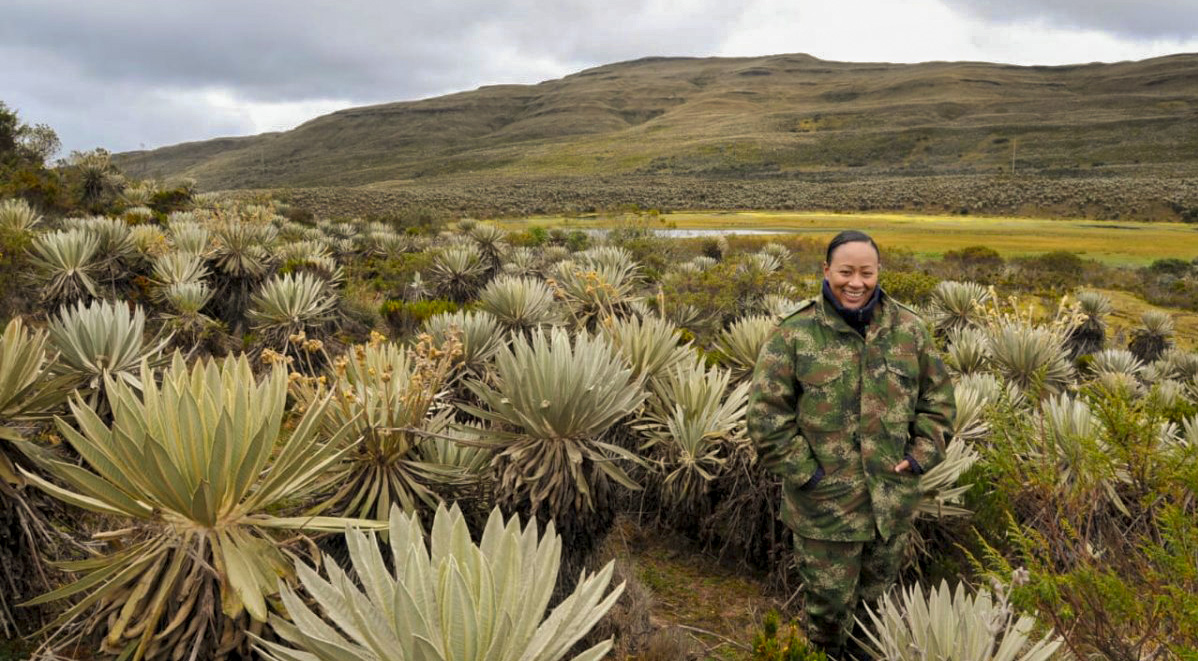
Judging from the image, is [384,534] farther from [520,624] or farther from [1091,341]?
[1091,341]

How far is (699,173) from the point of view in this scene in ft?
213

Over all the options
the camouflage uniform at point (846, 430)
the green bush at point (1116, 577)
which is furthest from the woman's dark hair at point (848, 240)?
the green bush at point (1116, 577)

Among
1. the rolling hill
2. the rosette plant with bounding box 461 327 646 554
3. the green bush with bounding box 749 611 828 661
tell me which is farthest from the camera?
the rolling hill

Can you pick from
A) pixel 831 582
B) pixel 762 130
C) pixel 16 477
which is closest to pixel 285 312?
pixel 16 477

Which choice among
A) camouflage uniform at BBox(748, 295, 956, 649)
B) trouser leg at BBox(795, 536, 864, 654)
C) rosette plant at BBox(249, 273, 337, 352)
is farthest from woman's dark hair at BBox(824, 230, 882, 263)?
rosette plant at BBox(249, 273, 337, 352)

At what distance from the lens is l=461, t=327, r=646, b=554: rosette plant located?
2.82 m

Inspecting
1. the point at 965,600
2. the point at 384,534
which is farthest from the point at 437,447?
the point at 965,600

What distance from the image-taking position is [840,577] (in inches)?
103

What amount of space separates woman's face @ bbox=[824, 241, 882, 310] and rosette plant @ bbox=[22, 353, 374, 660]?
1951mm

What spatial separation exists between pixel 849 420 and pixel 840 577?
0.63 m

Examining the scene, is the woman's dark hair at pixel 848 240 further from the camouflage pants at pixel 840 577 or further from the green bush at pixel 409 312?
the green bush at pixel 409 312

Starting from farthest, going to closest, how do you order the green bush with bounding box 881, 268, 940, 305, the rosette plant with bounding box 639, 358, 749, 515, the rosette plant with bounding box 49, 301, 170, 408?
the green bush with bounding box 881, 268, 940, 305
the rosette plant with bounding box 639, 358, 749, 515
the rosette plant with bounding box 49, 301, 170, 408

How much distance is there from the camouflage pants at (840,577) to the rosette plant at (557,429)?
2.57ft

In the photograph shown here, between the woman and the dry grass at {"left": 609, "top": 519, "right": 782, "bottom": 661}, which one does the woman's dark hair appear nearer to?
the woman
